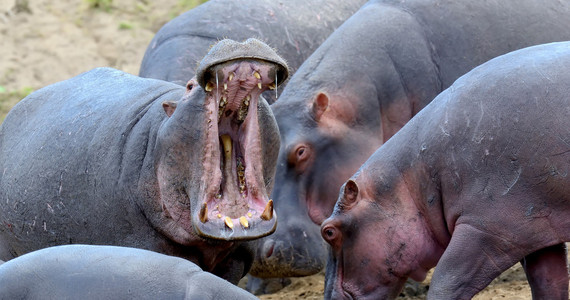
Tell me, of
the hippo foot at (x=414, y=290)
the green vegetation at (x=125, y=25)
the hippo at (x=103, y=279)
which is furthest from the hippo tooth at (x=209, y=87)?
the green vegetation at (x=125, y=25)

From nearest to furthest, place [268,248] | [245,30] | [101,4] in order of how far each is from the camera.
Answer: [268,248]
[245,30]
[101,4]

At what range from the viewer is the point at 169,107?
4891mm

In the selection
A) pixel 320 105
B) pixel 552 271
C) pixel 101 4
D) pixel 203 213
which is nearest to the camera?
pixel 203 213

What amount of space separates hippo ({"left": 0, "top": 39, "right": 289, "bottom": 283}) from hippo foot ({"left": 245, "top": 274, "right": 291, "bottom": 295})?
1.62 m

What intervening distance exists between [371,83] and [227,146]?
2.23m

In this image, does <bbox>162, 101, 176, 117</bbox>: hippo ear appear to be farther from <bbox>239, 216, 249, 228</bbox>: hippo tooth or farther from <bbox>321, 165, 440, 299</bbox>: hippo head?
<bbox>321, 165, 440, 299</bbox>: hippo head

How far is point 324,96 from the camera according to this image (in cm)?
670

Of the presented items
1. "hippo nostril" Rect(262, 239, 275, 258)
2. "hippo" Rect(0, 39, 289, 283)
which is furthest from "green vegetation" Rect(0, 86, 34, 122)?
"hippo" Rect(0, 39, 289, 283)

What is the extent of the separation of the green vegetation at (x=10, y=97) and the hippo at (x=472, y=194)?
5.00 meters

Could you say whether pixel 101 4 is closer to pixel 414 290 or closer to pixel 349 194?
pixel 414 290

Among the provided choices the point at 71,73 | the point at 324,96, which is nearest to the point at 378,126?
the point at 324,96

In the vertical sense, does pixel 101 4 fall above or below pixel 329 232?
below

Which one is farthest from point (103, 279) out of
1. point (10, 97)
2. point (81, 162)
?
point (10, 97)

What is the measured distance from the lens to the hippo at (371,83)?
666 cm
